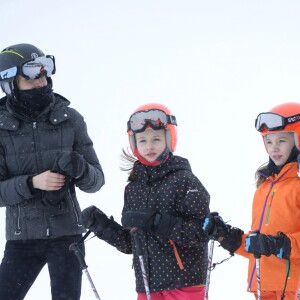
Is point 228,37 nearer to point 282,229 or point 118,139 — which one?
point 118,139

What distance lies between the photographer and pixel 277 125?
430 centimetres

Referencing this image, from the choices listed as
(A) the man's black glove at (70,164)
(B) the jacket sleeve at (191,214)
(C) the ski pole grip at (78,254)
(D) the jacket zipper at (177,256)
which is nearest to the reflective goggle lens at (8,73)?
(A) the man's black glove at (70,164)

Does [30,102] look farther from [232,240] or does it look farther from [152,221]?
[232,240]

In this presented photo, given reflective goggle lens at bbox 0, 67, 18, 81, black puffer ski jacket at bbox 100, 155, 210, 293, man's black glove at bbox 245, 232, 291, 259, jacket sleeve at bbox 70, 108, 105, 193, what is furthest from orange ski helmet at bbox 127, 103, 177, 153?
man's black glove at bbox 245, 232, 291, 259

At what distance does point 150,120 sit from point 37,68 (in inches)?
30.5

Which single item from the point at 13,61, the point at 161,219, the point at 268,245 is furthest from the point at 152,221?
the point at 13,61

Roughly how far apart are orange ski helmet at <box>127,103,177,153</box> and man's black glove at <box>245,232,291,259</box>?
0.90 m

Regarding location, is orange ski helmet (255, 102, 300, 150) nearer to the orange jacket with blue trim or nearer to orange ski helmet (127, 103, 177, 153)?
the orange jacket with blue trim

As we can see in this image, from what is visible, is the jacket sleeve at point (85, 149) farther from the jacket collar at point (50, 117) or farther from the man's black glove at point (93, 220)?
the man's black glove at point (93, 220)

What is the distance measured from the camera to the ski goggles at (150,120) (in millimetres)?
4383

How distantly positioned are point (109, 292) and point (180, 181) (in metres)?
3.55

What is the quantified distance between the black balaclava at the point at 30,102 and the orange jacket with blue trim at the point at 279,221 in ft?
4.79

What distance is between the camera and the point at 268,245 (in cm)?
374

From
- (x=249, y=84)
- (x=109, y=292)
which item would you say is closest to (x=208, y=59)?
(x=249, y=84)
